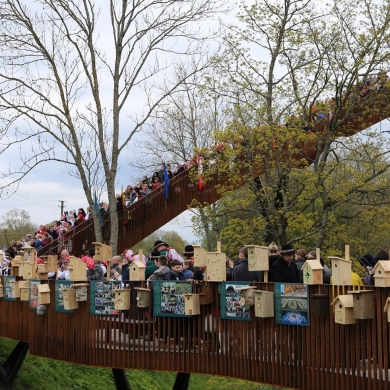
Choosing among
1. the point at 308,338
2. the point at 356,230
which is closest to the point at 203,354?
the point at 308,338

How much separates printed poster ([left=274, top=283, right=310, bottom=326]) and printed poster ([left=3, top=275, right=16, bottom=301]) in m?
7.15

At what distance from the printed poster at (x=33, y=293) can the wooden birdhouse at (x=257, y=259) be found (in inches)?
208

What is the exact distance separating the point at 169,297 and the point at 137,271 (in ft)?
2.39

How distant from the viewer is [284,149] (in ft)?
81.1

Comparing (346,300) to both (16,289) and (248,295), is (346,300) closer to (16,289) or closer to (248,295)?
Answer: (248,295)

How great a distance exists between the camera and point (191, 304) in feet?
35.7

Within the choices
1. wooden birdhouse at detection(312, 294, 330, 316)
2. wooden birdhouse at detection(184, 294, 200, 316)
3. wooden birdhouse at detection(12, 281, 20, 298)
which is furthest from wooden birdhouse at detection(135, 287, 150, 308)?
wooden birdhouse at detection(12, 281, 20, 298)

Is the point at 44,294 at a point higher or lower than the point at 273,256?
lower

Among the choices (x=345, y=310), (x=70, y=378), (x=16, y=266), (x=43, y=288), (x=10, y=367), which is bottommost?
(x=70, y=378)

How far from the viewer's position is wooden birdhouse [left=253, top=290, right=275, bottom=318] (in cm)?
977

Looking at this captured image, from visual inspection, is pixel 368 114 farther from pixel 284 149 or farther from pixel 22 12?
pixel 22 12

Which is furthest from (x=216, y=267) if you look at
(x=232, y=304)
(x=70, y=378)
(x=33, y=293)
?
(x=70, y=378)

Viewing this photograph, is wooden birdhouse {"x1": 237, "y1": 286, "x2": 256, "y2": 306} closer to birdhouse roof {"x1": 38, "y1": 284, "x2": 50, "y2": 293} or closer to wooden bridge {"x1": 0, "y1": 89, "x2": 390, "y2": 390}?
wooden bridge {"x1": 0, "y1": 89, "x2": 390, "y2": 390}

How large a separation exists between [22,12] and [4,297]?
10.6m
